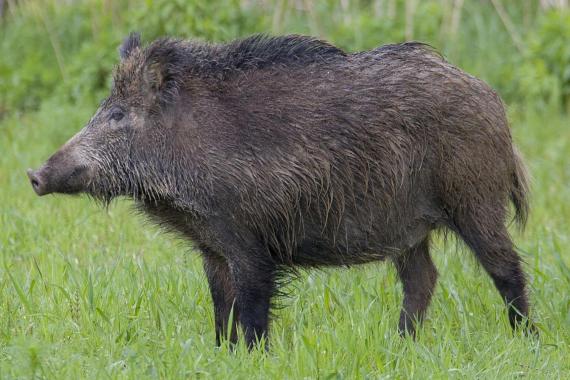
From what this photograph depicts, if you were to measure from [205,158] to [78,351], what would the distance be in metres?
1.01

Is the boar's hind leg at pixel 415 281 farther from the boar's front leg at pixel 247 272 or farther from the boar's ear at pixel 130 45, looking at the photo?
the boar's ear at pixel 130 45

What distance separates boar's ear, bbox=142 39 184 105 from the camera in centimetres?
489

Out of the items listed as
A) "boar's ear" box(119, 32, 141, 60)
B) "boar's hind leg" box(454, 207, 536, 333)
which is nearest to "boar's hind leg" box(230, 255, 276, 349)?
"boar's hind leg" box(454, 207, 536, 333)

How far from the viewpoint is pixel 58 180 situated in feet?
15.6

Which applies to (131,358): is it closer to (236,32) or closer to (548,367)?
(548,367)

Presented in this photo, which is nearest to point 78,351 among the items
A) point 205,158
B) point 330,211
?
point 205,158

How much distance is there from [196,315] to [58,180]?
1023 millimetres

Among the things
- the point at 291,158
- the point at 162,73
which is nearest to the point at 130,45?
the point at 162,73

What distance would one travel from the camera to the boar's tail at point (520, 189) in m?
5.37

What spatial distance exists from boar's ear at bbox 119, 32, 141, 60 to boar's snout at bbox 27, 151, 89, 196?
630 millimetres

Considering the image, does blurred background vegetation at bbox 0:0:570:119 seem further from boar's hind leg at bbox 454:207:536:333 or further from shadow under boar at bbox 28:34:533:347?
boar's hind leg at bbox 454:207:536:333

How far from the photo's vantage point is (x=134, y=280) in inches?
209

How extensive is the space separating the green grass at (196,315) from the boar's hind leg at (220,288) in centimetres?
10

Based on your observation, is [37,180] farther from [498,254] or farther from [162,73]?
[498,254]
